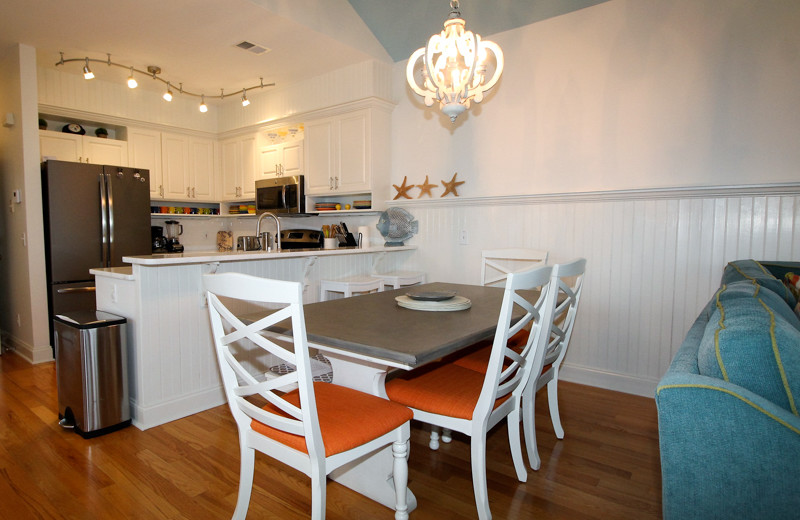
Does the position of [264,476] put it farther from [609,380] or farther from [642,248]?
[642,248]

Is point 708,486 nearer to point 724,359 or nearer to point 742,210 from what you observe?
point 724,359

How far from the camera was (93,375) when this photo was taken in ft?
7.32

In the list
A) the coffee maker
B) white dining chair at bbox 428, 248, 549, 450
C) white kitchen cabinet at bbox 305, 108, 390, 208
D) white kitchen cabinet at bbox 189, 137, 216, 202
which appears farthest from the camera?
white kitchen cabinet at bbox 189, 137, 216, 202

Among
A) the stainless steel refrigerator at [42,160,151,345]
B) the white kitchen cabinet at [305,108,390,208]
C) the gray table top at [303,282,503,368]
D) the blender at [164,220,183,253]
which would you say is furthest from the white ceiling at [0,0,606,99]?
the gray table top at [303,282,503,368]

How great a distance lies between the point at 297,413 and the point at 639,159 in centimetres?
278

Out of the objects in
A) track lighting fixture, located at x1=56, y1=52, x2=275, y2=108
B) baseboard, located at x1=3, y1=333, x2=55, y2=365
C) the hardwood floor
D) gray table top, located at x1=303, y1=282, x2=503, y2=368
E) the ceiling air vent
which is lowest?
the hardwood floor

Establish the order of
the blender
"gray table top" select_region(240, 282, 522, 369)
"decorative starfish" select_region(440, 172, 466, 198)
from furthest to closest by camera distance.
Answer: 1. the blender
2. "decorative starfish" select_region(440, 172, 466, 198)
3. "gray table top" select_region(240, 282, 522, 369)

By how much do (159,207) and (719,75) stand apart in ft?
17.9

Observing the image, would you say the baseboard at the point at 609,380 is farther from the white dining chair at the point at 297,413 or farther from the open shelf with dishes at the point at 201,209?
the open shelf with dishes at the point at 201,209

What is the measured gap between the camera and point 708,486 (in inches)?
30.9

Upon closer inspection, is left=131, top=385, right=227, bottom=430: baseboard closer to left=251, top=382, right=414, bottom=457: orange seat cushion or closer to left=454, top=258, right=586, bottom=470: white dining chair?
left=251, top=382, right=414, bottom=457: orange seat cushion

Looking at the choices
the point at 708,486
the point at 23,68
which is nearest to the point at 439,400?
the point at 708,486

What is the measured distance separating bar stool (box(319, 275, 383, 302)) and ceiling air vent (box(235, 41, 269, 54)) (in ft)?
6.71

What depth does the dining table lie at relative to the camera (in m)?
1.30
